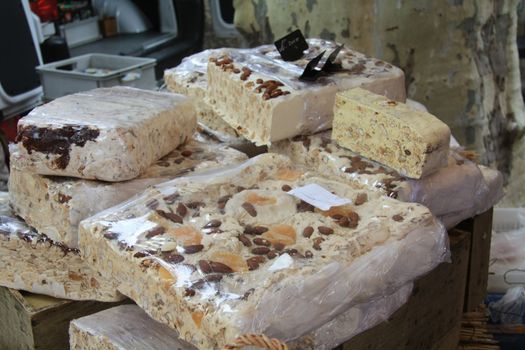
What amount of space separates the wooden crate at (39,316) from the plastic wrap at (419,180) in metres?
0.64

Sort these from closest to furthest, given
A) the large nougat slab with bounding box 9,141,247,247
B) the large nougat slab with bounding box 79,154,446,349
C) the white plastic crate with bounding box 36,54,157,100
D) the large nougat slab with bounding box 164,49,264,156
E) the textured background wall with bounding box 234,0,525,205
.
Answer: the large nougat slab with bounding box 79,154,446,349 < the large nougat slab with bounding box 9,141,247,247 < the large nougat slab with bounding box 164,49,264,156 < the textured background wall with bounding box 234,0,525,205 < the white plastic crate with bounding box 36,54,157,100

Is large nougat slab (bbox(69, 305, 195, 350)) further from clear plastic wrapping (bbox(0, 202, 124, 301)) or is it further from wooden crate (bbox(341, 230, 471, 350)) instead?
wooden crate (bbox(341, 230, 471, 350))

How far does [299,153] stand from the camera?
187cm

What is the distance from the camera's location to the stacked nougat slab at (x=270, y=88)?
1.85 m

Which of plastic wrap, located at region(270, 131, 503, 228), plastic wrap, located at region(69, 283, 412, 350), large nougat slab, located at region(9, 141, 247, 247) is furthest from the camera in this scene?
plastic wrap, located at region(270, 131, 503, 228)

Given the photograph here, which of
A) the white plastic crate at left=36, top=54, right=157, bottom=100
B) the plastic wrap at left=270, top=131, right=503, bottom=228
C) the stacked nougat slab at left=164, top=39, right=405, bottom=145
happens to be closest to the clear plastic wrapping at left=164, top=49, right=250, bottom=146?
the stacked nougat slab at left=164, top=39, right=405, bottom=145

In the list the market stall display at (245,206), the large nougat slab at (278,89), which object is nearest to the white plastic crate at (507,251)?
the market stall display at (245,206)

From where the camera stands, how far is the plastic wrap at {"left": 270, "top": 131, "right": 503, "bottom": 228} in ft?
5.45

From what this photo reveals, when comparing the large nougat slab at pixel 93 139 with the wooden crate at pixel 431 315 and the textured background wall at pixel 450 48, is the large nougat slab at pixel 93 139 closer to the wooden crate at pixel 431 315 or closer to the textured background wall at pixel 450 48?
the wooden crate at pixel 431 315

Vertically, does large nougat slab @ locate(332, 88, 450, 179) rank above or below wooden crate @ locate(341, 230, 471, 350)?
above

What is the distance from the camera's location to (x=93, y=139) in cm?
156

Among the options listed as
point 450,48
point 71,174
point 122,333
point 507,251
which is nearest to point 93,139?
point 71,174

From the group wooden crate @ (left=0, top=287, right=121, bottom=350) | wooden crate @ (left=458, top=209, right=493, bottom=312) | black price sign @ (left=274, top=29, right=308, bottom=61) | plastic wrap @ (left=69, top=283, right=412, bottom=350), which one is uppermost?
black price sign @ (left=274, top=29, right=308, bottom=61)

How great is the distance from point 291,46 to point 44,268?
1.00m
